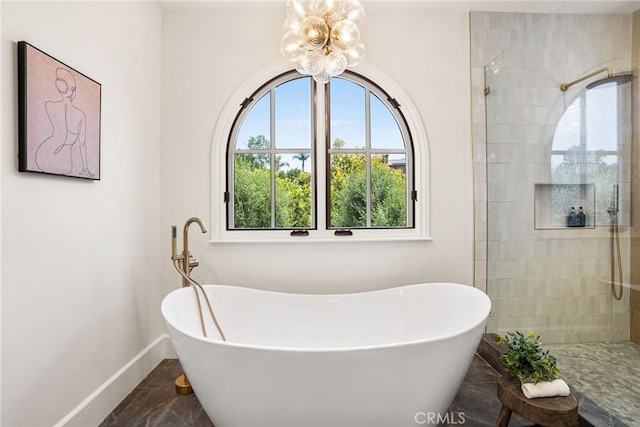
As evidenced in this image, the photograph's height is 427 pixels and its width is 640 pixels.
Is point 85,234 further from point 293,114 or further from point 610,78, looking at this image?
point 610,78

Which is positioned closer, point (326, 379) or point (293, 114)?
point (326, 379)

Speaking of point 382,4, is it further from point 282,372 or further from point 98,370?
point 98,370

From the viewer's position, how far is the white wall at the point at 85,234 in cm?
122

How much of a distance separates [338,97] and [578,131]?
1518mm

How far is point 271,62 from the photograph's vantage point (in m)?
2.38

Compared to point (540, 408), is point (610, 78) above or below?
above

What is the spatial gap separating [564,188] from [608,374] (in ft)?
3.11

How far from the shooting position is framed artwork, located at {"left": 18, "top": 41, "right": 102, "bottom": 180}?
1.23 m

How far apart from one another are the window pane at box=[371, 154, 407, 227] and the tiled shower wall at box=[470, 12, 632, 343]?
1.78ft

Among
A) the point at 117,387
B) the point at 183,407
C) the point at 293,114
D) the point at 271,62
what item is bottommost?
the point at 183,407

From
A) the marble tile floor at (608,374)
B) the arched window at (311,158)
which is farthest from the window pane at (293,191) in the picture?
the marble tile floor at (608,374)

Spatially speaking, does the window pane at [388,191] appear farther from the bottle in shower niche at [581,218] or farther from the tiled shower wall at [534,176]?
the bottle in shower niche at [581,218]

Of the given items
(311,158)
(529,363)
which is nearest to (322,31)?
(311,158)

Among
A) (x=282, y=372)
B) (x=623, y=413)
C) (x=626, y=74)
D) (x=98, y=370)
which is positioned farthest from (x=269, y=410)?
(x=626, y=74)
